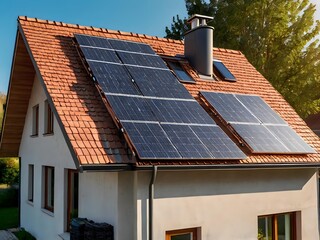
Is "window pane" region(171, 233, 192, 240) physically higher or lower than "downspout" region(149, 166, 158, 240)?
lower

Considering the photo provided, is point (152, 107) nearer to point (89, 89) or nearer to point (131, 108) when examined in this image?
point (131, 108)

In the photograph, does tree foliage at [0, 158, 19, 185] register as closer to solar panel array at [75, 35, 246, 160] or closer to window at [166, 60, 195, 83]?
solar panel array at [75, 35, 246, 160]

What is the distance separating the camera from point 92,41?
12.0 meters

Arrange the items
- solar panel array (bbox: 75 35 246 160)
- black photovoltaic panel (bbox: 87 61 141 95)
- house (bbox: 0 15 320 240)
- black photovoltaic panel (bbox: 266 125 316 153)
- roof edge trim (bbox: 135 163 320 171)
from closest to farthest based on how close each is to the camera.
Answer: roof edge trim (bbox: 135 163 320 171) → house (bbox: 0 15 320 240) → solar panel array (bbox: 75 35 246 160) → black photovoltaic panel (bbox: 87 61 141 95) → black photovoltaic panel (bbox: 266 125 316 153)

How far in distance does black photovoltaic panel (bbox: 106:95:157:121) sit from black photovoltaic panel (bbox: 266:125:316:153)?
407 centimetres

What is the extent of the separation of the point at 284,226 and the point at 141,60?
6.68 metres

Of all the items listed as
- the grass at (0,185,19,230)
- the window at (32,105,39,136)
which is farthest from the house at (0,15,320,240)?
the grass at (0,185,19,230)

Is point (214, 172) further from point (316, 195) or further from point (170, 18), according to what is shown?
point (170, 18)

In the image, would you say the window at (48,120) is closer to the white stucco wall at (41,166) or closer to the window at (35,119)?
the white stucco wall at (41,166)

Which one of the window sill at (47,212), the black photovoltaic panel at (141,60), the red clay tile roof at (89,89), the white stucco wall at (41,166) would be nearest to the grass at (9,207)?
the white stucco wall at (41,166)

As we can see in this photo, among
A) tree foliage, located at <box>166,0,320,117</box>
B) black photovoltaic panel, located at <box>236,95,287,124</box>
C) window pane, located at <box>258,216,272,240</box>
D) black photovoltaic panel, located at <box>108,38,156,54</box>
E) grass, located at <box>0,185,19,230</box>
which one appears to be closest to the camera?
window pane, located at <box>258,216,272,240</box>

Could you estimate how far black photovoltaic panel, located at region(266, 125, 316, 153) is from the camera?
424 inches

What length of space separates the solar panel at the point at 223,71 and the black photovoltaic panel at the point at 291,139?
9.40 ft

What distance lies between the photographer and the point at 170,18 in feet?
91.2
